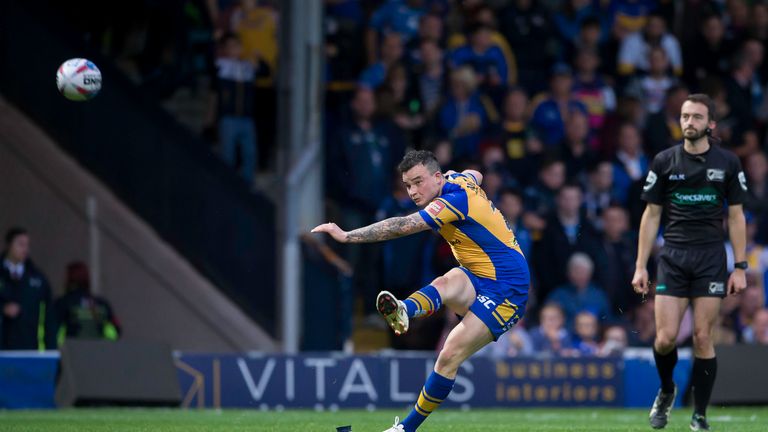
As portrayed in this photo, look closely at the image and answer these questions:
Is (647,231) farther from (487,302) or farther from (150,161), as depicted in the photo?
(150,161)

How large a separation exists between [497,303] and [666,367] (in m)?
1.75

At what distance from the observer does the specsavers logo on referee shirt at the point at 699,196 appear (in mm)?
11023

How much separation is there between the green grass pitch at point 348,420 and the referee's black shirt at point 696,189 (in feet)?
5.01

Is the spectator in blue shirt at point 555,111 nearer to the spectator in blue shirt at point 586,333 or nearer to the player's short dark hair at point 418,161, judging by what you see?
the spectator in blue shirt at point 586,333

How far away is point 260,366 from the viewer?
15.7 meters

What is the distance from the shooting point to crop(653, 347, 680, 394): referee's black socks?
11.1 metres

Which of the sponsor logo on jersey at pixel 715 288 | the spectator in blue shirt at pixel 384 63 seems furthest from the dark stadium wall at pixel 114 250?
the sponsor logo on jersey at pixel 715 288

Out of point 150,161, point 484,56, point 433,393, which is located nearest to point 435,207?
point 433,393

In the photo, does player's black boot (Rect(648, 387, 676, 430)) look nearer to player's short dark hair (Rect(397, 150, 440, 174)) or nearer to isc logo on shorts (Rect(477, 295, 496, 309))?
isc logo on shorts (Rect(477, 295, 496, 309))

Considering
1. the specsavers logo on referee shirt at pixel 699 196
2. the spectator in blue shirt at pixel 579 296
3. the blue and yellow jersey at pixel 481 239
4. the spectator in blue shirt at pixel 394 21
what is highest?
the spectator in blue shirt at pixel 394 21

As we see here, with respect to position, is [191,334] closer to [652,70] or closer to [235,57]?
[235,57]

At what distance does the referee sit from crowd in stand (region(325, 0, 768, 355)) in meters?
5.10

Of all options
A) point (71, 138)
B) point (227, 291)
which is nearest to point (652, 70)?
point (227, 291)

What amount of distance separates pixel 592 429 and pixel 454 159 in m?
6.25
